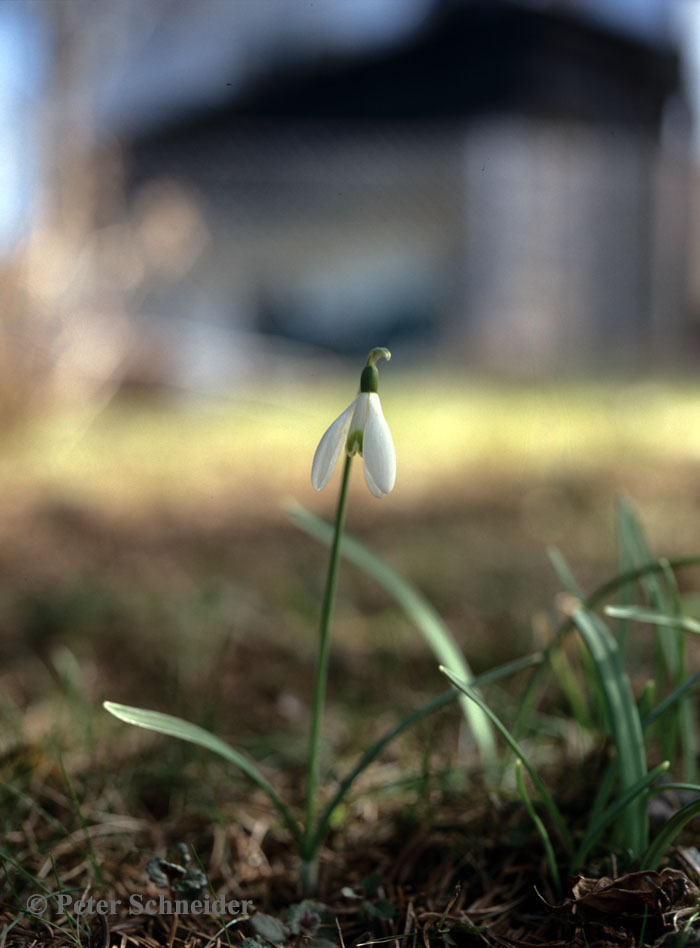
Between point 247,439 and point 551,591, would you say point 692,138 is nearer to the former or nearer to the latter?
point 247,439

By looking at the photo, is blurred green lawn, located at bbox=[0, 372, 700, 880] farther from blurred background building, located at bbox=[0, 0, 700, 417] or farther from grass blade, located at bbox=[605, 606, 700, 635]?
blurred background building, located at bbox=[0, 0, 700, 417]

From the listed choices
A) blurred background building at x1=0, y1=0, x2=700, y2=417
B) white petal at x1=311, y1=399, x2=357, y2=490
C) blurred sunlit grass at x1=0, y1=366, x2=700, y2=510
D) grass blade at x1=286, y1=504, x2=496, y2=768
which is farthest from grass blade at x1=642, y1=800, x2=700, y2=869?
blurred background building at x1=0, y1=0, x2=700, y2=417

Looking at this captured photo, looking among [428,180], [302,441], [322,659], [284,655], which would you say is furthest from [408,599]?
[428,180]

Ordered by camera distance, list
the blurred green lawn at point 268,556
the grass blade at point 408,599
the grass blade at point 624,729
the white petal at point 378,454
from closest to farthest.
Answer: the white petal at point 378,454
the grass blade at point 624,729
the grass blade at point 408,599
the blurred green lawn at point 268,556

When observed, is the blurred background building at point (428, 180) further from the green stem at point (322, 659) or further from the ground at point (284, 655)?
the green stem at point (322, 659)

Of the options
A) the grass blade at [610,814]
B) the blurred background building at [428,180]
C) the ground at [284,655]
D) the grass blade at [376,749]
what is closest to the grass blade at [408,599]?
the ground at [284,655]

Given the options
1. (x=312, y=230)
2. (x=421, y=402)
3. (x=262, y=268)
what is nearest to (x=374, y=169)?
(x=312, y=230)
